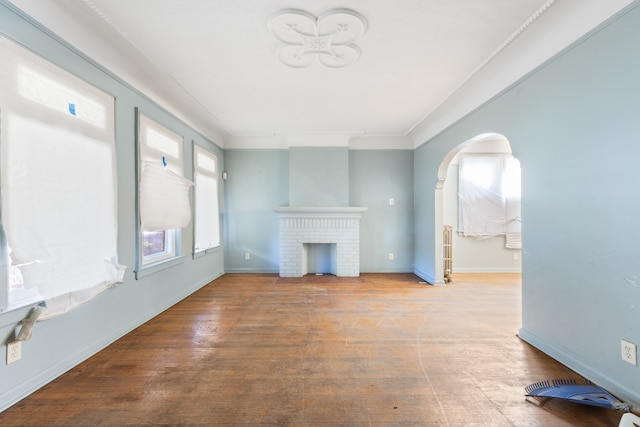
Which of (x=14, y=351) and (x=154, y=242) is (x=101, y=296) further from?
(x=154, y=242)

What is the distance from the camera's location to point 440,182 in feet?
13.3

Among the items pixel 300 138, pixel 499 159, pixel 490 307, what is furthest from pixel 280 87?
pixel 499 159

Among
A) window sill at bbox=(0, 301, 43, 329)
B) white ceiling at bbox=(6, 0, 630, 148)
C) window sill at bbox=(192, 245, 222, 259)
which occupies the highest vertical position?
white ceiling at bbox=(6, 0, 630, 148)

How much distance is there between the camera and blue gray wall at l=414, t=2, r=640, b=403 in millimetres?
1487

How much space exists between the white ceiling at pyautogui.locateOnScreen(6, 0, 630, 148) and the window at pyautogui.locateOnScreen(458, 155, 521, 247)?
Answer: 5.41 feet

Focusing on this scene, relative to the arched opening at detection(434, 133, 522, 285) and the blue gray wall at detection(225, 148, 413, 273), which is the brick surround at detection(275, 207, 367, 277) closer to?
the blue gray wall at detection(225, 148, 413, 273)

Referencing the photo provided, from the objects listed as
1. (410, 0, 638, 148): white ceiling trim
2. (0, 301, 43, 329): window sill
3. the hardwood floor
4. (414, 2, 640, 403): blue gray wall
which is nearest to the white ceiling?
(410, 0, 638, 148): white ceiling trim

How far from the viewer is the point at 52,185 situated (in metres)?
1.68

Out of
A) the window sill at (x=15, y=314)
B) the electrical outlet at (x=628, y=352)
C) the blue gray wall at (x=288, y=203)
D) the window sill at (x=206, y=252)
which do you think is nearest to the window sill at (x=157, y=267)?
the window sill at (x=206, y=252)

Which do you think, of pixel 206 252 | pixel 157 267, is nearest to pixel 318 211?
pixel 206 252

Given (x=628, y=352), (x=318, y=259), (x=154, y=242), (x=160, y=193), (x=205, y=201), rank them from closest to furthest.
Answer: (x=628, y=352) → (x=160, y=193) → (x=154, y=242) → (x=205, y=201) → (x=318, y=259)

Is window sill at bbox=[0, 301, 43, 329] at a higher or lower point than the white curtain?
lower

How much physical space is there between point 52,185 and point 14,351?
99cm

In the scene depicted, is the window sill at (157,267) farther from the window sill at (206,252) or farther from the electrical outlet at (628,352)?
the electrical outlet at (628,352)
